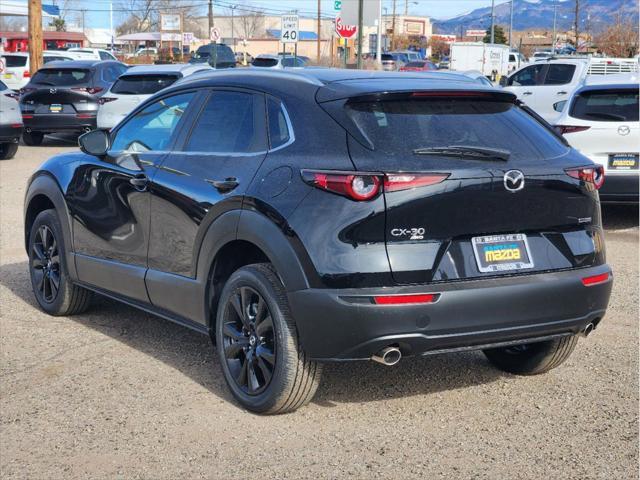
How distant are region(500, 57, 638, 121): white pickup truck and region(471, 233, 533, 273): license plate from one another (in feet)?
55.1

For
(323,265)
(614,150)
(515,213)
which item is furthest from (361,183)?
(614,150)

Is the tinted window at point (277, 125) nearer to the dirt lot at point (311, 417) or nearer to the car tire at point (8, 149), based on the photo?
the dirt lot at point (311, 417)

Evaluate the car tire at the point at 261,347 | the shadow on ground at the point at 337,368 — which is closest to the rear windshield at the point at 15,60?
the shadow on ground at the point at 337,368

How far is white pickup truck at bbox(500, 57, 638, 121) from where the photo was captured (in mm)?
21734

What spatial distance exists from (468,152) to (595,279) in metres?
0.95

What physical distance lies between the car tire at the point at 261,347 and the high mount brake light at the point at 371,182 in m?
0.62

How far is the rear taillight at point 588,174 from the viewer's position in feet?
16.4

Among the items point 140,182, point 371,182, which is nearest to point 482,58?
point 140,182

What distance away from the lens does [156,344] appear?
6555 mm

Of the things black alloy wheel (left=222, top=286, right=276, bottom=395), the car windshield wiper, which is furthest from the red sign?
the car windshield wiper

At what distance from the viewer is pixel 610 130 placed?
11.2 m

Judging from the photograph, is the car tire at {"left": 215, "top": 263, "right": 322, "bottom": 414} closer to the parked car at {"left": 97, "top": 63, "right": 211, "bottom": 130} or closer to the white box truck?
the parked car at {"left": 97, "top": 63, "right": 211, "bottom": 130}

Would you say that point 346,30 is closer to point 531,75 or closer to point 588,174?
point 531,75

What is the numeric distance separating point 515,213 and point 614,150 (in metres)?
6.86
